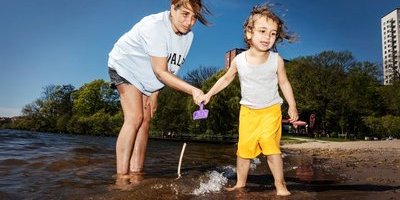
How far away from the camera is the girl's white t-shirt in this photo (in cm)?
386

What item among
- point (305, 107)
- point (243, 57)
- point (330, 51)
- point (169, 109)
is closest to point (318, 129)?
point (305, 107)

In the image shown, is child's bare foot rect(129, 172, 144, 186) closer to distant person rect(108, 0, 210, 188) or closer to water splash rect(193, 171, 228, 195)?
distant person rect(108, 0, 210, 188)

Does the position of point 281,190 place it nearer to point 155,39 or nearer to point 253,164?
point 155,39

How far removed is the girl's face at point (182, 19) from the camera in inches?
152

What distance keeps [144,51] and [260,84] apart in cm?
130

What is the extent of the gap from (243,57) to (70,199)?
2207mm

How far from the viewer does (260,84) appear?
3.87 metres

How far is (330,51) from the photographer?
2128 inches

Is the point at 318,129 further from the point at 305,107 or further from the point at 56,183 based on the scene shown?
the point at 56,183

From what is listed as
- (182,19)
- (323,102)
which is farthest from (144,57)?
(323,102)

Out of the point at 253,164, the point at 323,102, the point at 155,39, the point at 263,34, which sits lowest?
the point at 253,164

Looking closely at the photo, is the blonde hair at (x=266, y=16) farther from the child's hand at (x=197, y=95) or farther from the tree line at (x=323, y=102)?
the tree line at (x=323, y=102)

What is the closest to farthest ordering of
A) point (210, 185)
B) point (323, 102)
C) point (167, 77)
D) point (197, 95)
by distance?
point (197, 95) < point (167, 77) < point (210, 185) < point (323, 102)

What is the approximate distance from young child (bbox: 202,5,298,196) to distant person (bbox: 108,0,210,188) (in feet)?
1.95
